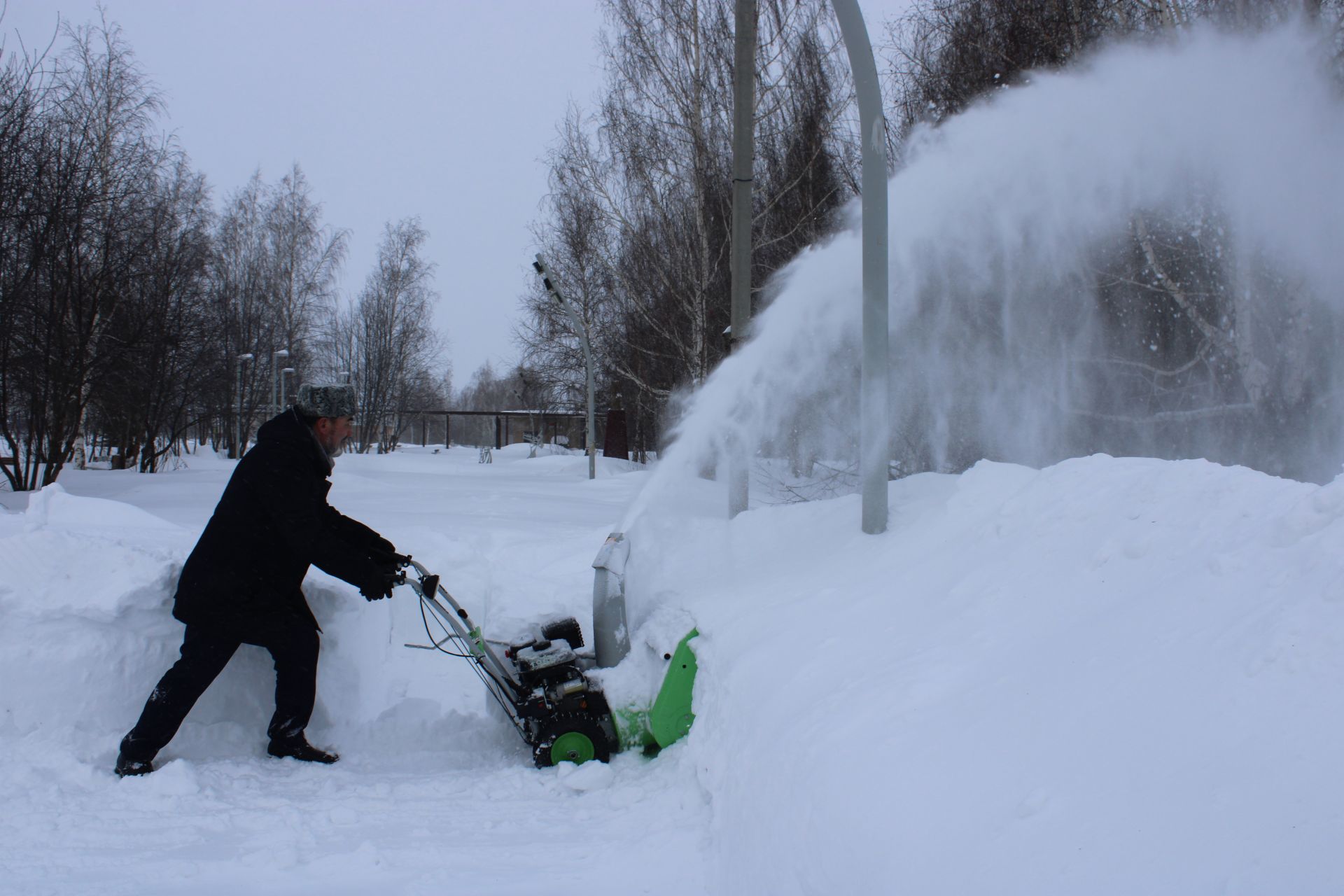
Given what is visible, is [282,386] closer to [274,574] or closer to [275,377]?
[275,377]

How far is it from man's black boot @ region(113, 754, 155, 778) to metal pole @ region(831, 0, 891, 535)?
323 cm

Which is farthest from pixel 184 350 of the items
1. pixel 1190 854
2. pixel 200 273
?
pixel 1190 854

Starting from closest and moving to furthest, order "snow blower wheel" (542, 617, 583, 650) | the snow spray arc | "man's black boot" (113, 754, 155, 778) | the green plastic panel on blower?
"man's black boot" (113, 754, 155, 778), the green plastic panel on blower, "snow blower wheel" (542, 617, 583, 650), the snow spray arc

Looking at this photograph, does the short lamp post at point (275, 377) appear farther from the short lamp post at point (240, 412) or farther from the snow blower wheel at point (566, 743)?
the snow blower wheel at point (566, 743)

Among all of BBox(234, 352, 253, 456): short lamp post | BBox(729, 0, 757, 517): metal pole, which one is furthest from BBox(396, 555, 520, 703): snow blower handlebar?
BBox(234, 352, 253, 456): short lamp post

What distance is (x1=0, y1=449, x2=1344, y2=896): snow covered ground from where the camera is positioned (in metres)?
1.57

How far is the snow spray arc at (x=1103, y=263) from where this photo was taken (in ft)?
23.0

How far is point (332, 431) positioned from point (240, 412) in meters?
27.3

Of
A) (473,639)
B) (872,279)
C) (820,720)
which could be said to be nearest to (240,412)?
(473,639)

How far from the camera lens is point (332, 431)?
4.05m

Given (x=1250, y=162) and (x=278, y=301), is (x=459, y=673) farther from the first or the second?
(x=278, y=301)

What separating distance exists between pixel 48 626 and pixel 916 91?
11233 mm

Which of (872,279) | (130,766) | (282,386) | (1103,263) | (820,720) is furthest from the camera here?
(282,386)

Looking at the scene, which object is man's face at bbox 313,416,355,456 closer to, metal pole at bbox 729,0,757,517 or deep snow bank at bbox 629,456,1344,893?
deep snow bank at bbox 629,456,1344,893
